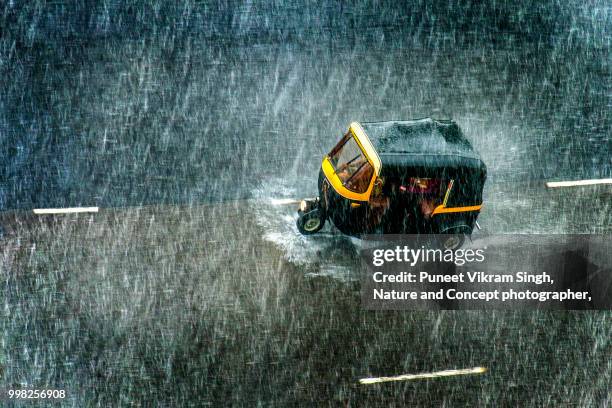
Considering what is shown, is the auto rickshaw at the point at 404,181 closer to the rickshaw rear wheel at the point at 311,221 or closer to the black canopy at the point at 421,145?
the black canopy at the point at 421,145

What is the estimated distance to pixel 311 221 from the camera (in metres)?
11.3

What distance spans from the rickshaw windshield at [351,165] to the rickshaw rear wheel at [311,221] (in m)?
0.78

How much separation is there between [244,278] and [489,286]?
349cm

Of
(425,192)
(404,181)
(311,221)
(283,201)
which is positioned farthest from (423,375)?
(283,201)

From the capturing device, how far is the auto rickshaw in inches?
408

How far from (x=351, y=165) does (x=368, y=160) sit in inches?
15.5

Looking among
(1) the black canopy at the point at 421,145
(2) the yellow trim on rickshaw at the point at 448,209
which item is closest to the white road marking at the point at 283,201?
(1) the black canopy at the point at 421,145

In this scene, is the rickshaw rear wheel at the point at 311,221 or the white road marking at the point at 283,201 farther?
the white road marking at the point at 283,201

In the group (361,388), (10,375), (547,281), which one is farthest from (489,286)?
(10,375)

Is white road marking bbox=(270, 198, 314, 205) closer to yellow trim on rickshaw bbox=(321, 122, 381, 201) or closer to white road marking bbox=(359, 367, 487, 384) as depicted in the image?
yellow trim on rickshaw bbox=(321, 122, 381, 201)

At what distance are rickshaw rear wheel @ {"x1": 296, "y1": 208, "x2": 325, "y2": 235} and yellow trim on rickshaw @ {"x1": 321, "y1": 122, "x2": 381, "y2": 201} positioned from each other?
63 centimetres

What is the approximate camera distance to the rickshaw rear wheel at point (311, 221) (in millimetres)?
11248

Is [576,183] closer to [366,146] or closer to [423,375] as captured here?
[366,146]

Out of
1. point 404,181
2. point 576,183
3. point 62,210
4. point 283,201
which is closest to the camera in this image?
point 404,181
